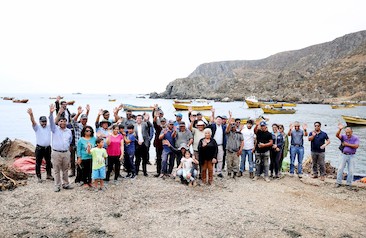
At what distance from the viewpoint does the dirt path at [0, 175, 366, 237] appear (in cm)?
598

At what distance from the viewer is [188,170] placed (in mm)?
9062

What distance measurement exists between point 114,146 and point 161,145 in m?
1.72

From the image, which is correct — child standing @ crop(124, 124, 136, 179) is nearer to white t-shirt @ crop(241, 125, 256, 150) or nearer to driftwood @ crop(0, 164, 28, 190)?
driftwood @ crop(0, 164, 28, 190)

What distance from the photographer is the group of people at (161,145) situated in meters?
8.24

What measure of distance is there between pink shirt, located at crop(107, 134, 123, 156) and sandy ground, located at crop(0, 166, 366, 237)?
98cm

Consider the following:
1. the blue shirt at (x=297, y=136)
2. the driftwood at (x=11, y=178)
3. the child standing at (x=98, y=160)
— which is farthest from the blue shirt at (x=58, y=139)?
the blue shirt at (x=297, y=136)

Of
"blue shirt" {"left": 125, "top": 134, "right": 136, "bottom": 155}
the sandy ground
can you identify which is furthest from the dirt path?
"blue shirt" {"left": 125, "top": 134, "right": 136, "bottom": 155}

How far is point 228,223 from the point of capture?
6.33 metres

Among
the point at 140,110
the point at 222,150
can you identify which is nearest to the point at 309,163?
the point at 222,150

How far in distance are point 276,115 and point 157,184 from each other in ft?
178

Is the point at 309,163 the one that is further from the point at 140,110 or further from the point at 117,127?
the point at 140,110

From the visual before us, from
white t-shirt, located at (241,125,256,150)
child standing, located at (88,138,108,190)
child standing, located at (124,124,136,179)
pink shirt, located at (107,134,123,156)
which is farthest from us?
white t-shirt, located at (241,125,256,150)

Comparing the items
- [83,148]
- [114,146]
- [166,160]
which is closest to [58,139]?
[83,148]

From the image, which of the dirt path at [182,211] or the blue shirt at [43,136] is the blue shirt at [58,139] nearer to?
the blue shirt at [43,136]
